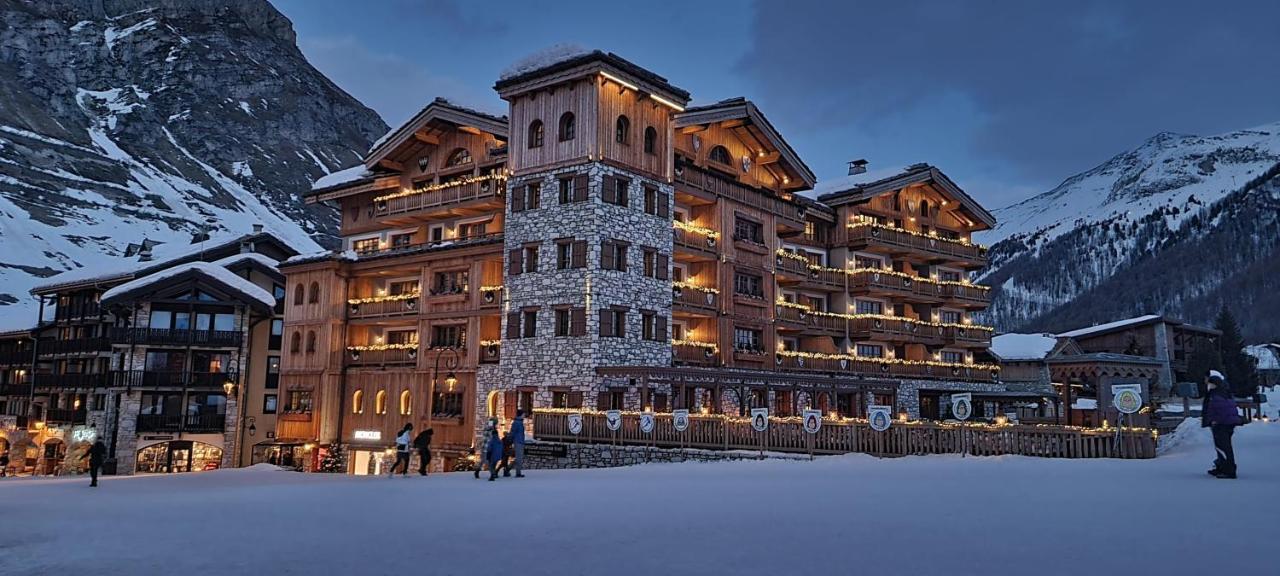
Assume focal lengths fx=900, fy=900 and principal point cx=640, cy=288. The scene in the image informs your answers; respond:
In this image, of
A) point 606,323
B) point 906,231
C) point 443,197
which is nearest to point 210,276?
point 443,197

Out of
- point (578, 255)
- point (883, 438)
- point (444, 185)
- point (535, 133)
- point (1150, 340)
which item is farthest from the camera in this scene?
point (1150, 340)

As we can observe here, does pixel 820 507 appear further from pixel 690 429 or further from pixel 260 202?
pixel 260 202

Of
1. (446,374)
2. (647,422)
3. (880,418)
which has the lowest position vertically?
(647,422)

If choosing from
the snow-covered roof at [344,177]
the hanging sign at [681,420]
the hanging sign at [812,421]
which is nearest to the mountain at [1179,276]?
the hanging sign at [812,421]

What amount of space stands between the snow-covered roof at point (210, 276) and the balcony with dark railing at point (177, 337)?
7.36 feet

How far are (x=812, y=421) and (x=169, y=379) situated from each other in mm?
40433

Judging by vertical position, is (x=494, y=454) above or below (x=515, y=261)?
below

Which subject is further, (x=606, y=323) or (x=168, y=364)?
(x=168, y=364)

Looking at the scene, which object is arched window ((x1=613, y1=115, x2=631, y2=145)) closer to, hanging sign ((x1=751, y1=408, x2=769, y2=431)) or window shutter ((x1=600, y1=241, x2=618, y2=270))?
window shutter ((x1=600, y1=241, x2=618, y2=270))

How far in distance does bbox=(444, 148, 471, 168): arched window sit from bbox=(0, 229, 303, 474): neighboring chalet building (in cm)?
1588

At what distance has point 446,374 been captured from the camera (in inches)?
1663

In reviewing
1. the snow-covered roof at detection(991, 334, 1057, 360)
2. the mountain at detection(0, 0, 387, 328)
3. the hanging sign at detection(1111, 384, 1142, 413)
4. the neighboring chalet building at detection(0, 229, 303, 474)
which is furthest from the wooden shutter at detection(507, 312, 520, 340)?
the mountain at detection(0, 0, 387, 328)

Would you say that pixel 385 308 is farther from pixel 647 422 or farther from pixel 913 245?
pixel 913 245

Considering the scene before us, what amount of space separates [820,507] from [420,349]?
3265cm
